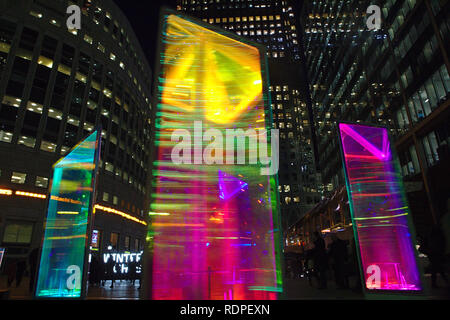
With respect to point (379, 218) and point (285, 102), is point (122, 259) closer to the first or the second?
point (379, 218)

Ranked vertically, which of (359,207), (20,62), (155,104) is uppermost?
(20,62)

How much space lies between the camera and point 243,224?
427cm

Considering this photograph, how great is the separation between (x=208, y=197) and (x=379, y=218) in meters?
3.96

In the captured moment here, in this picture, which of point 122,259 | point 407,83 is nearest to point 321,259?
point 122,259

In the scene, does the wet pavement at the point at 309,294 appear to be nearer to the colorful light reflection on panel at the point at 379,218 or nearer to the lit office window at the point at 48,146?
the colorful light reflection on panel at the point at 379,218

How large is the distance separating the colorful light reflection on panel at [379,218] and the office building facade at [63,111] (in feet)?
74.6

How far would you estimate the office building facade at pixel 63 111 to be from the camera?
1126 inches

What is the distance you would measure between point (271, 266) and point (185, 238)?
141 cm

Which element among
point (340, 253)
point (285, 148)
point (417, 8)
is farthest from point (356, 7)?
point (285, 148)

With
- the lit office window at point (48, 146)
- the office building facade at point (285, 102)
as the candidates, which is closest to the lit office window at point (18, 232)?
the lit office window at point (48, 146)

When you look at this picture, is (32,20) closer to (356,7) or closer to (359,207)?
(356,7)

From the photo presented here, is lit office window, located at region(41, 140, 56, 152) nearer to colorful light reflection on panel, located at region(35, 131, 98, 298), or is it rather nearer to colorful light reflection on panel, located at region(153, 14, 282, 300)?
colorful light reflection on panel, located at region(35, 131, 98, 298)

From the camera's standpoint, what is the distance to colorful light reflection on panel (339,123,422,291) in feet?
18.7

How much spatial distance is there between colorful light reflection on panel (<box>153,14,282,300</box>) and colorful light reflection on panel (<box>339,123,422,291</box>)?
8.93ft
